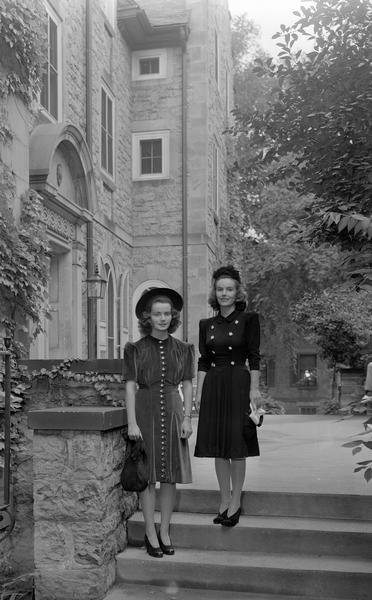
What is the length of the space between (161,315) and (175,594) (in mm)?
1690

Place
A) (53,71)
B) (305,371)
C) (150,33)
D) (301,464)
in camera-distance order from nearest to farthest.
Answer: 1. (301,464)
2. (53,71)
3. (150,33)
4. (305,371)

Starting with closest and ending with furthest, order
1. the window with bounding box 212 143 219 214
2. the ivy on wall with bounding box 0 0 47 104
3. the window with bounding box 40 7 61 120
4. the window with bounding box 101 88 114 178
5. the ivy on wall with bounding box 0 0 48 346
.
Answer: the ivy on wall with bounding box 0 0 48 346 < the ivy on wall with bounding box 0 0 47 104 < the window with bounding box 40 7 61 120 < the window with bounding box 101 88 114 178 < the window with bounding box 212 143 219 214

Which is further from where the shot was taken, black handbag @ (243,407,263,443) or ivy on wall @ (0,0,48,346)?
ivy on wall @ (0,0,48,346)

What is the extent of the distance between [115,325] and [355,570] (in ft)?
28.8

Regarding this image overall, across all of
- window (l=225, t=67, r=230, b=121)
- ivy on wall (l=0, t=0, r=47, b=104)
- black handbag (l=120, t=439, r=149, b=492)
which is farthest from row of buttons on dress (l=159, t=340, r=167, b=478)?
window (l=225, t=67, r=230, b=121)

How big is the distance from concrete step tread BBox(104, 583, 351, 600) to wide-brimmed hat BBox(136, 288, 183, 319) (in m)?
1.68

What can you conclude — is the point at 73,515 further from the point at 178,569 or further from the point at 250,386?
the point at 250,386

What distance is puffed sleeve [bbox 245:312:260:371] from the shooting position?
4.38 metres

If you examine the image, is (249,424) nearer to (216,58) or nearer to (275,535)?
(275,535)

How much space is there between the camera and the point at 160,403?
425cm

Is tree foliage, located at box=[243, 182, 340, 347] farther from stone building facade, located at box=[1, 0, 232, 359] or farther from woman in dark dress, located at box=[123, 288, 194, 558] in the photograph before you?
woman in dark dress, located at box=[123, 288, 194, 558]

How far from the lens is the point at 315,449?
7.61 metres

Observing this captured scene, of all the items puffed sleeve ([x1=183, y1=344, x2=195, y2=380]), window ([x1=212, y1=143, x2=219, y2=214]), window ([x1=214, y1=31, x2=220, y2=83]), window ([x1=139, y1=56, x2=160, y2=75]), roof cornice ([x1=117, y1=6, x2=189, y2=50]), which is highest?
window ([x1=214, y1=31, x2=220, y2=83])

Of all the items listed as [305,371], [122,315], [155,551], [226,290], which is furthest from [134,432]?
[305,371]
